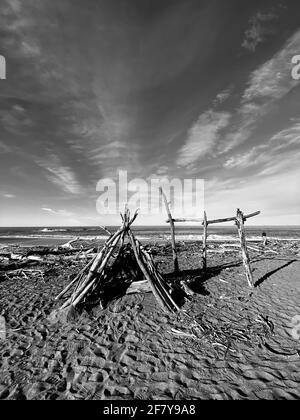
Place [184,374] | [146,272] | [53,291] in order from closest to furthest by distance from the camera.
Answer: [184,374], [146,272], [53,291]

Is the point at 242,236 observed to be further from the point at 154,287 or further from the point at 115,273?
the point at 115,273

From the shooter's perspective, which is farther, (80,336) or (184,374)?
(80,336)

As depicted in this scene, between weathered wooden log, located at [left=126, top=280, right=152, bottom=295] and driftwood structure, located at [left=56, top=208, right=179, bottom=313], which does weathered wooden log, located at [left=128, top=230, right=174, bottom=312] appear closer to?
driftwood structure, located at [left=56, top=208, right=179, bottom=313]

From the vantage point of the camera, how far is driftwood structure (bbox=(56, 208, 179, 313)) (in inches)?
231

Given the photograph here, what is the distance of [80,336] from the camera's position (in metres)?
4.59

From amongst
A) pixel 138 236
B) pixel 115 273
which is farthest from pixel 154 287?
pixel 138 236

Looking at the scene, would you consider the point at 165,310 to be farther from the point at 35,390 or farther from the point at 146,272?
the point at 35,390

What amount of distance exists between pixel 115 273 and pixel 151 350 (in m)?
3.41

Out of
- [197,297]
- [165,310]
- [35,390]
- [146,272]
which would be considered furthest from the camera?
[197,297]

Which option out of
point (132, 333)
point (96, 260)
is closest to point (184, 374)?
point (132, 333)

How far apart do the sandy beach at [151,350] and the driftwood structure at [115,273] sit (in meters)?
0.40

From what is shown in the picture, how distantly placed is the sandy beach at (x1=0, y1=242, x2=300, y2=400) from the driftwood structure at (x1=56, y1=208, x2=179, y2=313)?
1.31 feet

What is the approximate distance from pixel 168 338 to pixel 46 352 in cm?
247

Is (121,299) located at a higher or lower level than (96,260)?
lower
